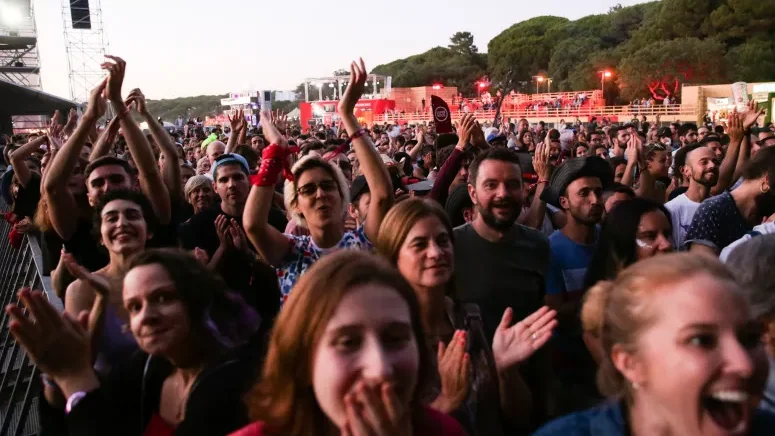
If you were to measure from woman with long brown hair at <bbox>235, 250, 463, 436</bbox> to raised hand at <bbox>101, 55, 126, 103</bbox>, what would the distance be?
2.98 m

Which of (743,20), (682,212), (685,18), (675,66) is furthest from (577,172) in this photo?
(685,18)

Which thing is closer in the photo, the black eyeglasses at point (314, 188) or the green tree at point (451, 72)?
the black eyeglasses at point (314, 188)

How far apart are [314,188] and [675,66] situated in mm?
47102

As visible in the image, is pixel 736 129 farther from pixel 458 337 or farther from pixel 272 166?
pixel 458 337

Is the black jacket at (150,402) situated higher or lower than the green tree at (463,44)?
lower

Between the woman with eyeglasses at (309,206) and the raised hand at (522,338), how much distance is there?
0.96 m

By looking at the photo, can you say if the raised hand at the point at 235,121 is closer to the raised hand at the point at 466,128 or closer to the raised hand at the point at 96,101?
the raised hand at the point at 96,101

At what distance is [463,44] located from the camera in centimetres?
11400

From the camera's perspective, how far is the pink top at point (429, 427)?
1619mm

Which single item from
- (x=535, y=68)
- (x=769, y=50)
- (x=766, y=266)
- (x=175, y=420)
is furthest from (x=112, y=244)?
(x=535, y=68)

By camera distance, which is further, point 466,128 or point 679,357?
point 466,128

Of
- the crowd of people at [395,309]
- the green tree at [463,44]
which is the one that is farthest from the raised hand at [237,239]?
the green tree at [463,44]

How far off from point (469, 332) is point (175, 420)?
3.49 ft

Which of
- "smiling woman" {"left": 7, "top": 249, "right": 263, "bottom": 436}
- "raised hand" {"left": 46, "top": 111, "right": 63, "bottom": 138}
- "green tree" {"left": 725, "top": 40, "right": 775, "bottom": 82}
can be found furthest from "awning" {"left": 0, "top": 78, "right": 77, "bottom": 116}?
"green tree" {"left": 725, "top": 40, "right": 775, "bottom": 82}
